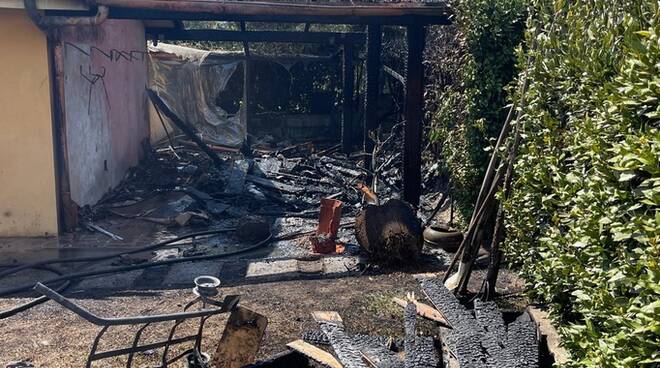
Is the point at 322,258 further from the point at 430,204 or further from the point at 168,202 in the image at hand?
the point at 168,202

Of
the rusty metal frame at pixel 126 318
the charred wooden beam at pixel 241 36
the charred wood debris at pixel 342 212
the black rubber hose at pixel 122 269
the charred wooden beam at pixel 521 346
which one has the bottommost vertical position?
the black rubber hose at pixel 122 269

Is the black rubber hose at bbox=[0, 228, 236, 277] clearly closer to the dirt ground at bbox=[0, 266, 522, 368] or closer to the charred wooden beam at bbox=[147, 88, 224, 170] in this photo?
the dirt ground at bbox=[0, 266, 522, 368]

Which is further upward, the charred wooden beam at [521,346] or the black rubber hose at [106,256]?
the charred wooden beam at [521,346]

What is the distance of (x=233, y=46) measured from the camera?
77.4 ft

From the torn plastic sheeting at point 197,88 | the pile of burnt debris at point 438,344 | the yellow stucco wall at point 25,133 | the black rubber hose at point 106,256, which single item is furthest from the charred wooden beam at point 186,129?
the pile of burnt debris at point 438,344

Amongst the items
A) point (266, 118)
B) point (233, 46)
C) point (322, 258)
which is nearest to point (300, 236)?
point (322, 258)

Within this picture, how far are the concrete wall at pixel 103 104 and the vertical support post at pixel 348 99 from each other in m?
4.92

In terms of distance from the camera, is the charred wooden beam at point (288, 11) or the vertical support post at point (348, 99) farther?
the vertical support post at point (348, 99)

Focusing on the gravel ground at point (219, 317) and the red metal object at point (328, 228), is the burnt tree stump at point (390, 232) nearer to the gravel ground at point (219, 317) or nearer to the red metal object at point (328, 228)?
the gravel ground at point (219, 317)

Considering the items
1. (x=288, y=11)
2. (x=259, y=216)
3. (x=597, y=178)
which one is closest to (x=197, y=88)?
(x=259, y=216)

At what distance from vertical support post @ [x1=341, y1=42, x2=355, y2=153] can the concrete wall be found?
4925 mm

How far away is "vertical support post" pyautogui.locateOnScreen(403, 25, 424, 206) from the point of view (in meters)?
9.01

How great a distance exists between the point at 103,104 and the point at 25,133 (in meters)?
2.51

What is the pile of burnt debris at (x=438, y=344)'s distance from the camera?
4.18m
